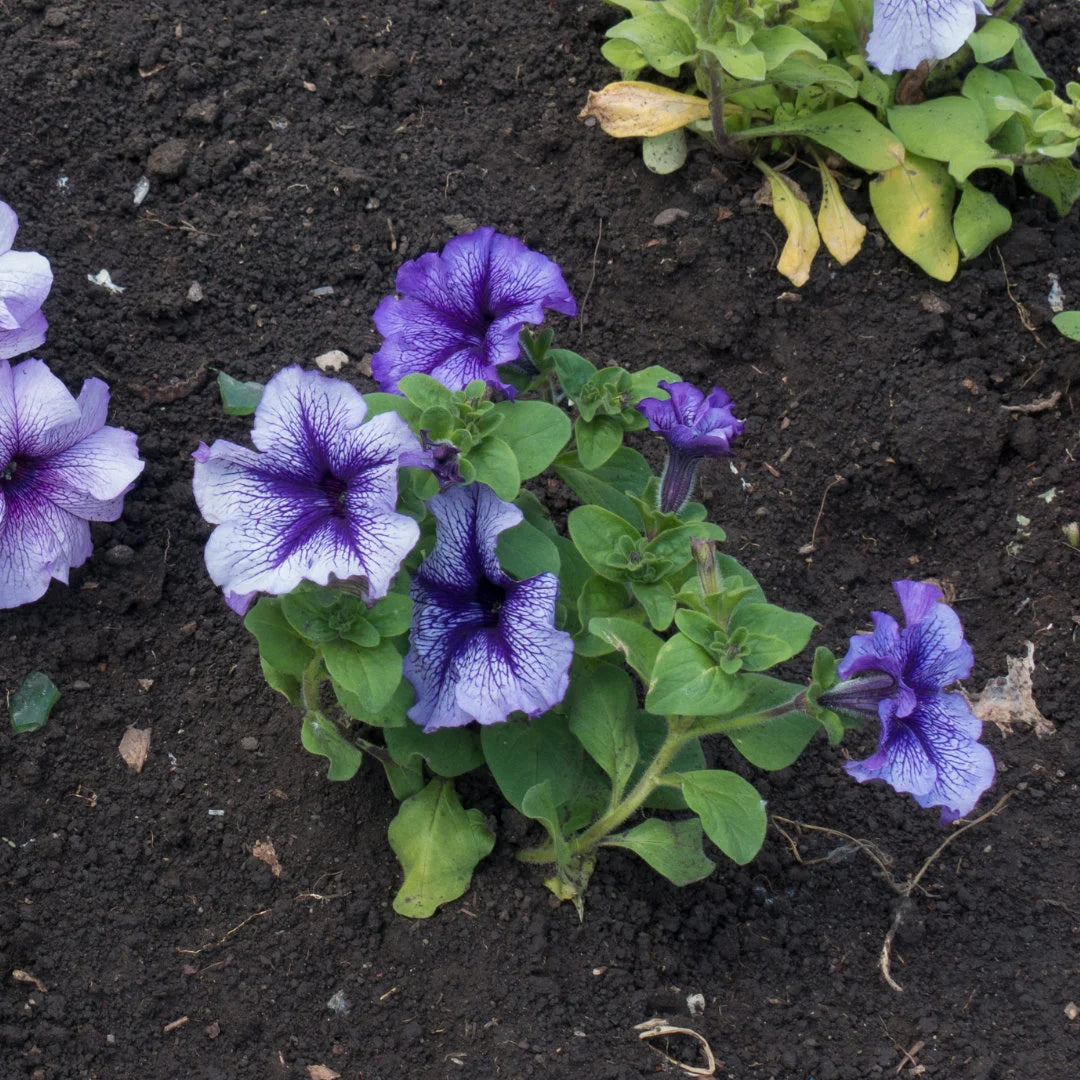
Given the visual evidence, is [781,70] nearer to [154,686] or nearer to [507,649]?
[507,649]

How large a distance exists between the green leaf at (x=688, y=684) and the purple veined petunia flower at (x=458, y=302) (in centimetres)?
59

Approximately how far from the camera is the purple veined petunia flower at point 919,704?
71.2 inches

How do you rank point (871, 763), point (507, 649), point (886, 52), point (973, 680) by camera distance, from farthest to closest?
point (886, 52)
point (973, 680)
point (507, 649)
point (871, 763)

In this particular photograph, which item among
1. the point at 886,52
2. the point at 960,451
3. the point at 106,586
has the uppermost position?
the point at 886,52

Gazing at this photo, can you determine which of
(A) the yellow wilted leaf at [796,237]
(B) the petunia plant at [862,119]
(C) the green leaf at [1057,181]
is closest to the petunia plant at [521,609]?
(A) the yellow wilted leaf at [796,237]

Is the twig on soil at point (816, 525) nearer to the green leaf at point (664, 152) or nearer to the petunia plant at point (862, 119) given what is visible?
the petunia plant at point (862, 119)

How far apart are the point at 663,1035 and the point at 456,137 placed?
2251mm

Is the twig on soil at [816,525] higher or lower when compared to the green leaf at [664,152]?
lower

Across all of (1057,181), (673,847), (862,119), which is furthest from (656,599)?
(1057,181)

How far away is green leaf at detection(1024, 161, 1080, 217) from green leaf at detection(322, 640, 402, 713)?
7.32ft

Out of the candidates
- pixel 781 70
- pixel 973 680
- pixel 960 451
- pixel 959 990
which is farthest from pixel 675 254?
pixel 959 990

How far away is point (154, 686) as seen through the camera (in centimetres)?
256

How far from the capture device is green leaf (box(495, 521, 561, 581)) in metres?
2.06

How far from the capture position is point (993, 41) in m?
3.13
